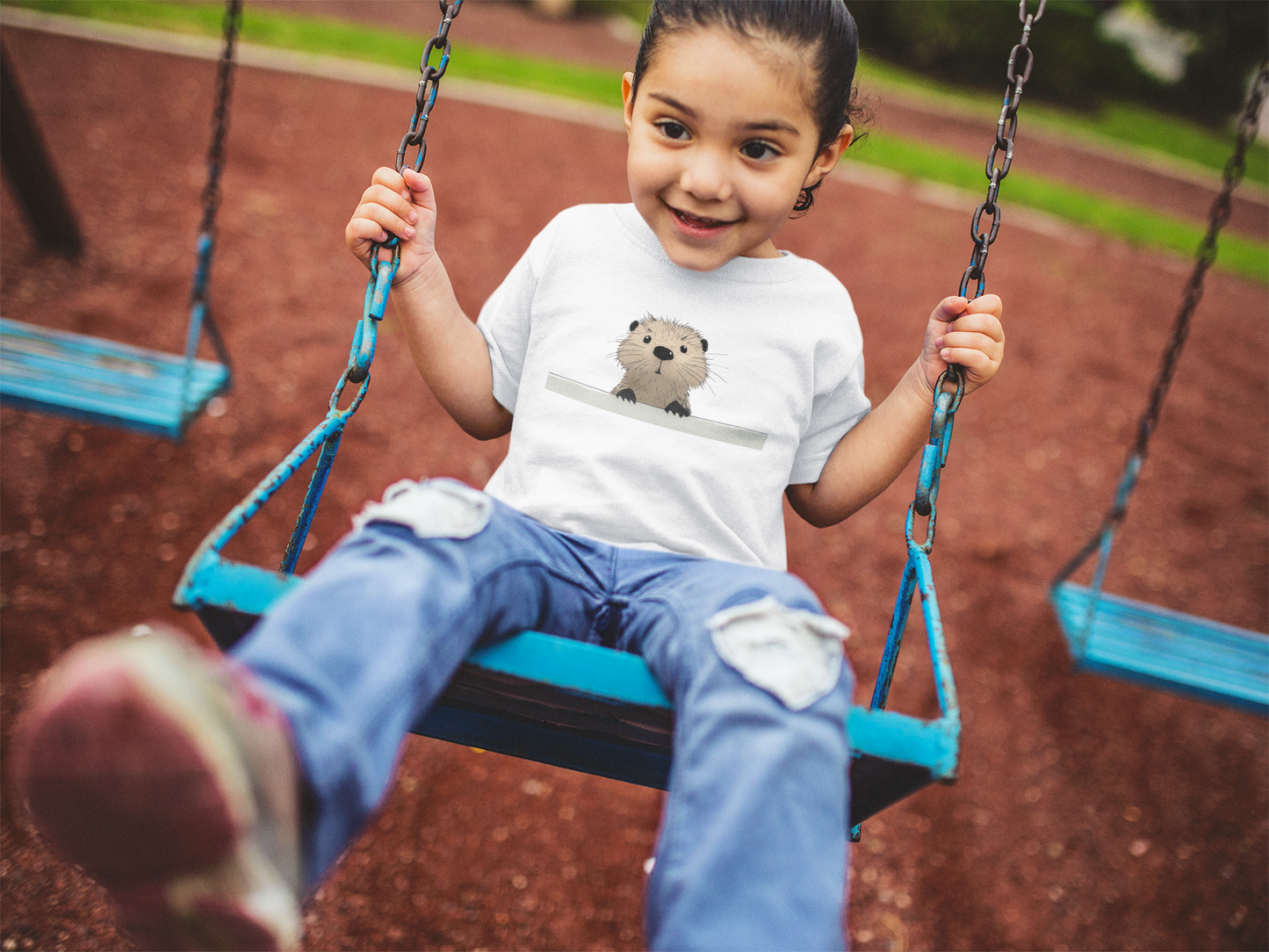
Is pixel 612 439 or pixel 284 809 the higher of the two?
pixel 612 439

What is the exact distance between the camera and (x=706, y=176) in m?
1.24

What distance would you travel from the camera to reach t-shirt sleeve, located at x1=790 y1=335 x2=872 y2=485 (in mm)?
1480

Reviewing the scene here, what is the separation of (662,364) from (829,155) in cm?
41

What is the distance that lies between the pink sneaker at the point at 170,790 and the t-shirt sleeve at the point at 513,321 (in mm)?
825

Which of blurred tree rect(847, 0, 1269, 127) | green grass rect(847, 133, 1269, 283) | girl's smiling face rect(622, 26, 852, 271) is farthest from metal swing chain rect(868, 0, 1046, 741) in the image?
blurred tree rect(847, 0, 1269, 127)

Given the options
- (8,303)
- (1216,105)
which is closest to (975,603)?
(8,303)

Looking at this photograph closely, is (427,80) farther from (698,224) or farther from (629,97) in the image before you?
(698,224)

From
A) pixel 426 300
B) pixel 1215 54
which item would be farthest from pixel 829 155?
pixel 1215 54

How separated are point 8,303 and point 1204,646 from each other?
3.82m

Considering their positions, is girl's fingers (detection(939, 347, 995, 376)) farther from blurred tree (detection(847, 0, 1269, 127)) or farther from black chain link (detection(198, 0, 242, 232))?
blurred tree (detection(847, 0, 1269, 127))

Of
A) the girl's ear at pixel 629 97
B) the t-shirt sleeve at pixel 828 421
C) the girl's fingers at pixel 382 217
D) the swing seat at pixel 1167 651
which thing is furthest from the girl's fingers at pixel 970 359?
the swing seat at pixel 1167 651

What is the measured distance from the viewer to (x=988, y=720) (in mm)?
2572

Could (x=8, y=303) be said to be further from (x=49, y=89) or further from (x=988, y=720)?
(x=988, y=720)

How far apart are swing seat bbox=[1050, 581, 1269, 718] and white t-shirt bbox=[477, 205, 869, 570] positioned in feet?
3.27
